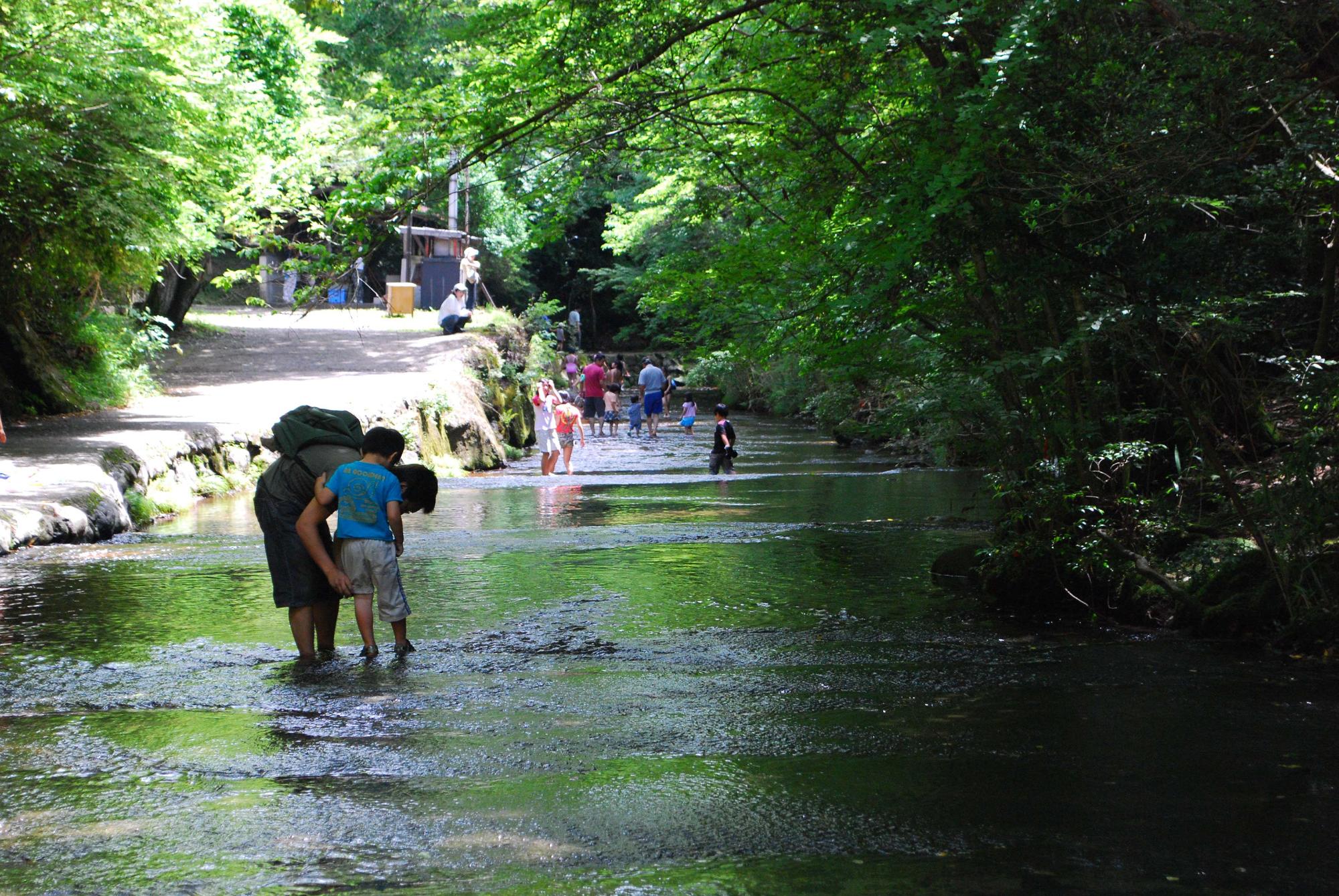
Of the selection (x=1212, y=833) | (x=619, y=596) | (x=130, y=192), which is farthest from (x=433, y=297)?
(x=1212, y=833)

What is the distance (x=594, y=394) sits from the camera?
114ft

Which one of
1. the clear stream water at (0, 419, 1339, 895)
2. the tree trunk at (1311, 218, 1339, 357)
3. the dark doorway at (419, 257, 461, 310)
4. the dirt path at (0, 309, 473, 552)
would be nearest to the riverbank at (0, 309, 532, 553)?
the dirt path at (0, 309, 473, 552)

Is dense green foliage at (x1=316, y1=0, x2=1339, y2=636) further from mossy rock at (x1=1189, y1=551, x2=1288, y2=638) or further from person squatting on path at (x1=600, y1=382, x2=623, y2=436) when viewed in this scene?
person squatting on path at (x1=600, y1=382, x2=623, y2=436)

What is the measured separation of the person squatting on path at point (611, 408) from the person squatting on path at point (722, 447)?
500 inches

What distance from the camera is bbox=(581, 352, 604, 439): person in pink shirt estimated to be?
34062 mm

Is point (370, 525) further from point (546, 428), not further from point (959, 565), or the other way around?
point (546, 428)

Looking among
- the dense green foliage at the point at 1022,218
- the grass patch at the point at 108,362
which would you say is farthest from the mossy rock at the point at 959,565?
the grass patch at the point at 108,362

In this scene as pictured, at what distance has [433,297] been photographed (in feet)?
130

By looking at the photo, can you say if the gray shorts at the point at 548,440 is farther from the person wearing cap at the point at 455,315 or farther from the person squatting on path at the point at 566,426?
the person wearing cap at the point at 455,315

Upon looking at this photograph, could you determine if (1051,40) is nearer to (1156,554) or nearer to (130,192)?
(1156,554)

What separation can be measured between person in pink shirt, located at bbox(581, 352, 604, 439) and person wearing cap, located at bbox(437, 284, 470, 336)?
189 inches

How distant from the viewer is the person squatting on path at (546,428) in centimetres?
2153

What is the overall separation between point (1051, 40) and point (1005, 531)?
3.58m

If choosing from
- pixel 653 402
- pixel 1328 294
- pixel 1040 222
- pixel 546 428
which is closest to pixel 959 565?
pixel 1040 222
